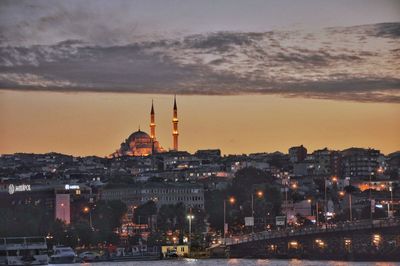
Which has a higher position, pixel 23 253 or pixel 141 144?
pixel 141 144

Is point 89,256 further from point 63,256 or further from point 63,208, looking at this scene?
point 63,208

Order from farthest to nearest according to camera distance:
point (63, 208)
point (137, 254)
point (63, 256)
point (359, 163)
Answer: point (359, 163)
point (63, 208)
point (137, 254)
point (63, 256)

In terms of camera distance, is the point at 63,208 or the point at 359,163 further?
the point at 359,163

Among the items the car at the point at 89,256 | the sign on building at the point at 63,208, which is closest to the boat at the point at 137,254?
the car at the point at 89,256

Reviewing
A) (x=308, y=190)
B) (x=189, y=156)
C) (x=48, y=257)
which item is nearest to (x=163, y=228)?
(x=48, y=257)

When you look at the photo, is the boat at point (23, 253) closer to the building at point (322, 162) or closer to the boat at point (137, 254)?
the boat at point (137, 254)

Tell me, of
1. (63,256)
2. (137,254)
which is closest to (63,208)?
(137,254)

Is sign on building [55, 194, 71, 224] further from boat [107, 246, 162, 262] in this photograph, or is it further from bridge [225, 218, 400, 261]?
bridge [225, 218, 400, 261]

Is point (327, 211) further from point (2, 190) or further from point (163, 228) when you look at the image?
point (2, 190)
